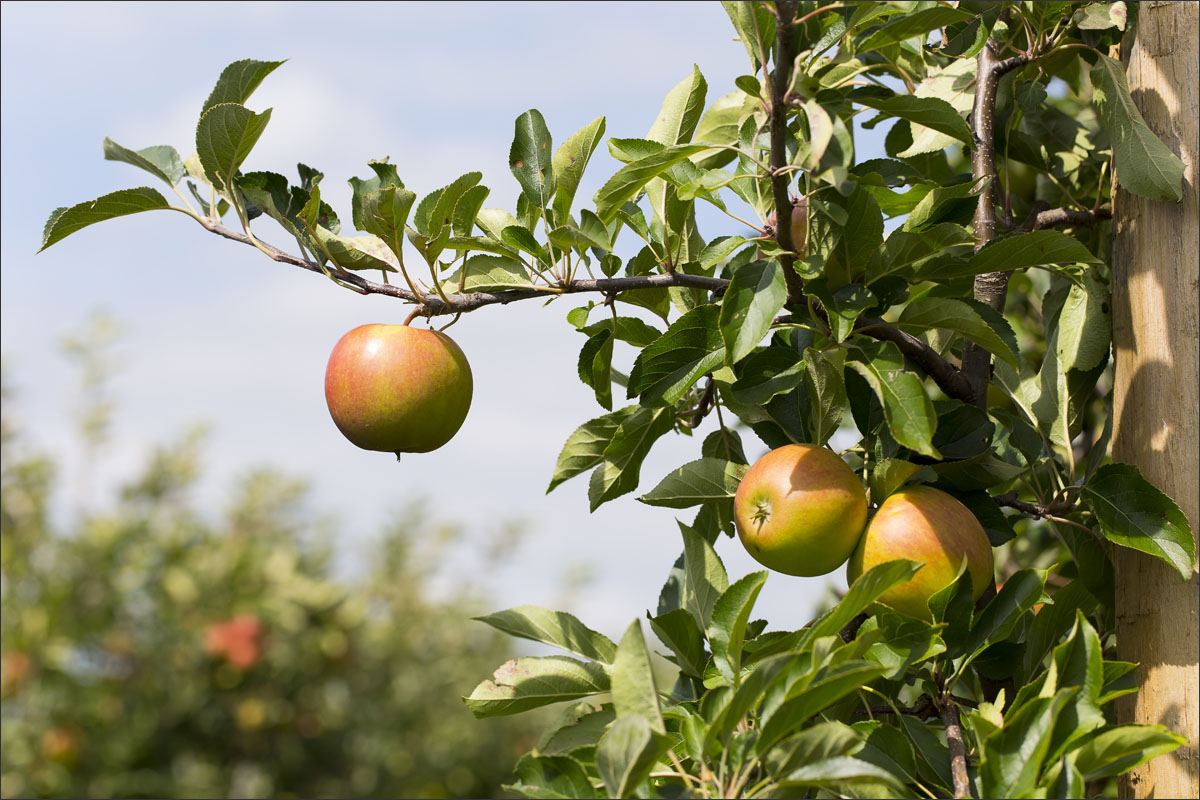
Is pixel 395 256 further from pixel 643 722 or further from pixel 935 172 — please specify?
pixel 935 172

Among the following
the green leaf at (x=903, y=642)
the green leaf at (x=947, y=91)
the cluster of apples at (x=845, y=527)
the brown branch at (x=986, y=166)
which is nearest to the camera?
the green leaf at (x=903, y=642)

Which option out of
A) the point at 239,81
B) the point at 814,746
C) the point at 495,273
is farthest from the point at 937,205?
the point at 239,81

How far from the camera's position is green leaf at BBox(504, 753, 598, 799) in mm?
965

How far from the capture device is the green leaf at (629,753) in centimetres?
84

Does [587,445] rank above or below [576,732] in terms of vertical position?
above

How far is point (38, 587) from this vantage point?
4008 mm

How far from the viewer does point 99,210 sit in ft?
4.07

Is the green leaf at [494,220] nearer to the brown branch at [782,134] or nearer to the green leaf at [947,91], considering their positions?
the brown branch at [782,134]

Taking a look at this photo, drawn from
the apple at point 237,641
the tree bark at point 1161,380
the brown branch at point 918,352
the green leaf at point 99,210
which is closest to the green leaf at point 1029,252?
the brown branch at point 918,352

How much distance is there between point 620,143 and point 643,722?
660 millimetres

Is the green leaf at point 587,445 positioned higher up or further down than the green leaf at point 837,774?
higher up

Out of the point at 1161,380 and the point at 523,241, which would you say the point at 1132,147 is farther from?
the point at 523,241

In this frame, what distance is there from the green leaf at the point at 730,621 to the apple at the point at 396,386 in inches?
18.2

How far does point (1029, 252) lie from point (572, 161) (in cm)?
57
